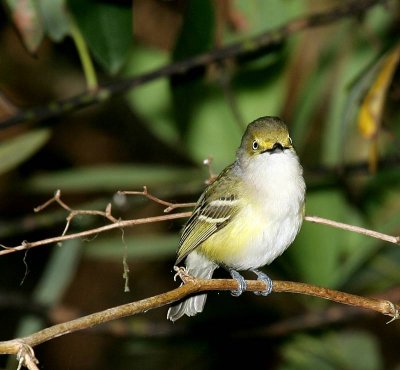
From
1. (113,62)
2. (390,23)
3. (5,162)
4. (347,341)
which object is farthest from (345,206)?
(5,162)

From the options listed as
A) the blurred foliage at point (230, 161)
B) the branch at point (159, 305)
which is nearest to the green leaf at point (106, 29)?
the blurred foliage at point (230, 161)

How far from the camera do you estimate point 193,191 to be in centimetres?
453

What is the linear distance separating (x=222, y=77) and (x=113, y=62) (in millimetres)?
618

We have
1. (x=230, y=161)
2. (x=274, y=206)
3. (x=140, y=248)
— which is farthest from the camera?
(x=140, y=248)

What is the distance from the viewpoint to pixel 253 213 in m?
3.45

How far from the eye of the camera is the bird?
3.39m

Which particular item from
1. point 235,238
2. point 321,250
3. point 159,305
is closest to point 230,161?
point 321,250

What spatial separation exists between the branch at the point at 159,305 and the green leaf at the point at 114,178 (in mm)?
2068

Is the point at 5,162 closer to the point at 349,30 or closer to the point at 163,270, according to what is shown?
the point at 349,30

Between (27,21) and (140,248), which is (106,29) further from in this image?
(140,248)

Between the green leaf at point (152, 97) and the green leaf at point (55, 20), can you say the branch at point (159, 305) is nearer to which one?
the green leaf at point (55, 20)

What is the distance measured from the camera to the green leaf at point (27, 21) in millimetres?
3674

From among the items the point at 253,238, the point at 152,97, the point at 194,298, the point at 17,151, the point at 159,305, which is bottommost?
the point at 159,305

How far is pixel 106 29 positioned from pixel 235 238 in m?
1.14
